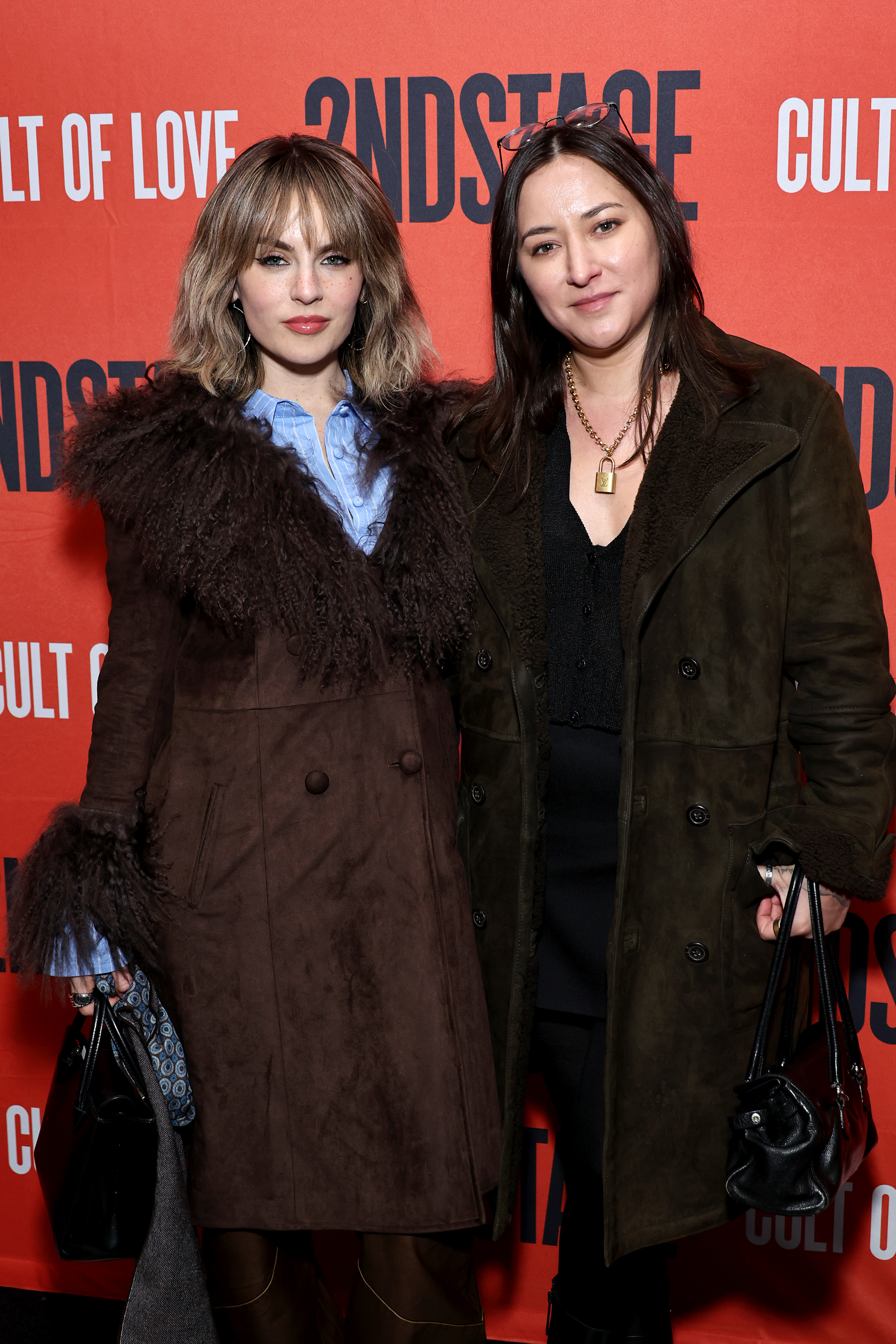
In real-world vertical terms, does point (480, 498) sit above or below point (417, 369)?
below

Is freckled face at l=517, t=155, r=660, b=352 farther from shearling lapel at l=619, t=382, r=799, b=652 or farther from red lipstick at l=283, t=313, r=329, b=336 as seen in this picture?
red lipstick at l=283, t=313, r=329, b=336

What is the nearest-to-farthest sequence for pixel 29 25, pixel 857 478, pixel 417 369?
pixel 857 478
pixel 417 369
pixel 29 25

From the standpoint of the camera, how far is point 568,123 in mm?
1777

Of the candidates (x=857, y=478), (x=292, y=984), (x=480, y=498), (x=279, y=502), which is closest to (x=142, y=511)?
(x=279, y=502)

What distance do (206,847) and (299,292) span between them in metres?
0.87

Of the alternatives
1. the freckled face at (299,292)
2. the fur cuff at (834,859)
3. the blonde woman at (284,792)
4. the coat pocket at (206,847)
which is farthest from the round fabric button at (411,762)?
the freckled face at (299,292)

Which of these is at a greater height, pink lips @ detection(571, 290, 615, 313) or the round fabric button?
pink lips @ detection(571, 290, 615, 313)

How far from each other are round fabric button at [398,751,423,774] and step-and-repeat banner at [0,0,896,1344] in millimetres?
950

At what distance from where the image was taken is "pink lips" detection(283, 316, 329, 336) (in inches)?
71.0

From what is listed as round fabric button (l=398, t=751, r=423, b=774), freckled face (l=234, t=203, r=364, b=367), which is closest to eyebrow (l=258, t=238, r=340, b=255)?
freckled face (l=234, t=203, r=364, b=367)

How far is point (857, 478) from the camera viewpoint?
1728 mm

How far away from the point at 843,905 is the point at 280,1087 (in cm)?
92

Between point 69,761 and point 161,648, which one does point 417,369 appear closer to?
point 161,648

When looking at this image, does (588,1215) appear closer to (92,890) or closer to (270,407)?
(92,890)
